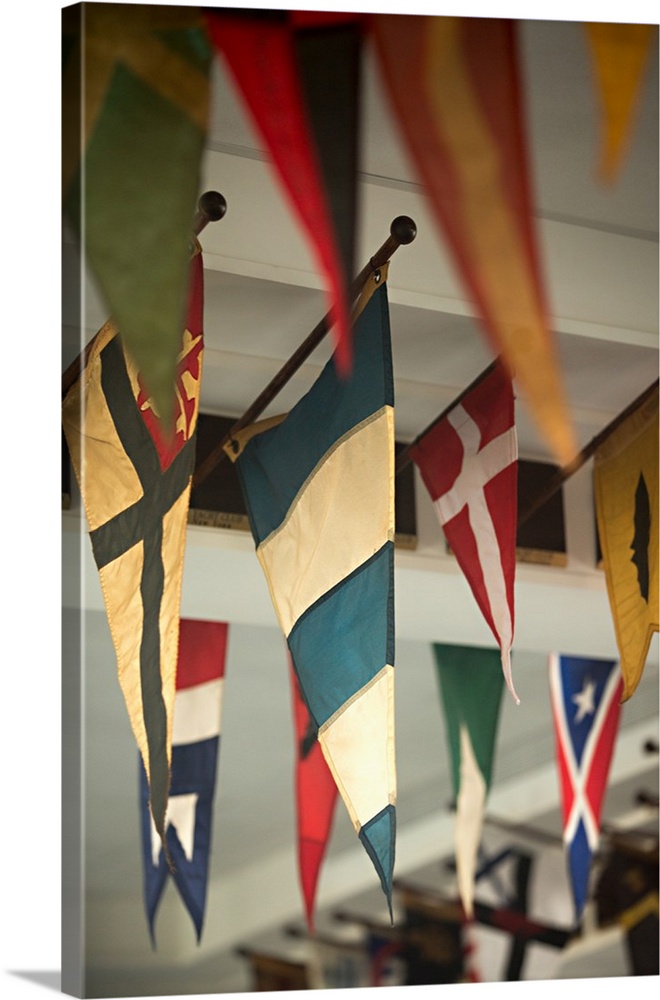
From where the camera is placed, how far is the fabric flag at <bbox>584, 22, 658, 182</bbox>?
6.68ft

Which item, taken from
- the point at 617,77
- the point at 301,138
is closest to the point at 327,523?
the point at 301,138

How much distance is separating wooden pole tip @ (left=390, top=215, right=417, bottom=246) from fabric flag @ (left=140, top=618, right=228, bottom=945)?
67 centimetres

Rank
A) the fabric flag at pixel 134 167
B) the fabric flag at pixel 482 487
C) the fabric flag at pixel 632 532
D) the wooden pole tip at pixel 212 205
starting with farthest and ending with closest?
the fabric flag at pixel 632 532, the fabric flag at pixel 482 487, the wooden pole tip at pixel 212 205, the fabric flag at pixel 134 167

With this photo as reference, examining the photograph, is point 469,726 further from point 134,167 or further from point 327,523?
point 134,167

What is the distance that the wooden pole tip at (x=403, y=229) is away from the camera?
195 centimetres

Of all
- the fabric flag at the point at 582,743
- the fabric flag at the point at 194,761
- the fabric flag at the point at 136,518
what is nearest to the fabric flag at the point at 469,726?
the fabric flag at the point at 582,743

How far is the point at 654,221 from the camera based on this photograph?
6.96ft

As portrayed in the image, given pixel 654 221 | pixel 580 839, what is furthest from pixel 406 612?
pixel 654 221

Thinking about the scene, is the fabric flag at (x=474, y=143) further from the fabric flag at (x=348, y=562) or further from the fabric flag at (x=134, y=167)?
the fabric flag at (x=134, y=167)

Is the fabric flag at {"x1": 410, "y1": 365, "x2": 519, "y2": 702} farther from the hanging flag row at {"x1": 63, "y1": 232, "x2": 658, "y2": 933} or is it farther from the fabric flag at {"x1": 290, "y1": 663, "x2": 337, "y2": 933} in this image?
the fabric flag at {"x1": 290, "y1": 663, "x2": 337, "y2": 933}

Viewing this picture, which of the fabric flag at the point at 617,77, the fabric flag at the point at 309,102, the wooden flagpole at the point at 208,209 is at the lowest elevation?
the wooden flagpole at the point at 208,209

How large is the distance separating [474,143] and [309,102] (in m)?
0.22

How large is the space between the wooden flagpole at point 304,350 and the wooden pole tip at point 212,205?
202 millimetres
